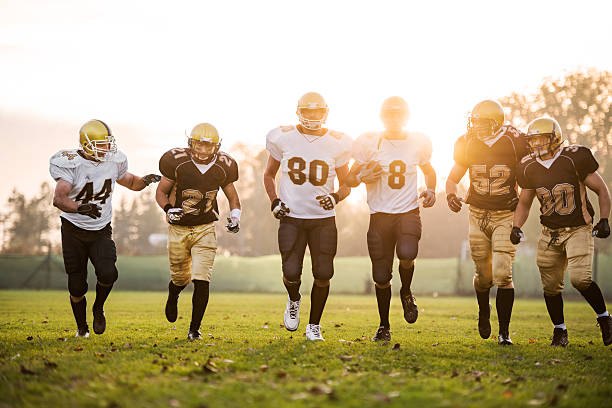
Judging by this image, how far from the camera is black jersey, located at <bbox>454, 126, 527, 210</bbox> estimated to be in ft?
24.6

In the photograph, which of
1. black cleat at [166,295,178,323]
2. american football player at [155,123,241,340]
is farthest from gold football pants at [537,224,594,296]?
black cleat at [166,295,178,323]

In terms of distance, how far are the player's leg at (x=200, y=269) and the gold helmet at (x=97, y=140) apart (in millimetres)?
1374

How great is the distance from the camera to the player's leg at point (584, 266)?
7086 mm

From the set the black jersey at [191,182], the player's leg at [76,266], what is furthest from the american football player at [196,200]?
the player's leg at [76,266]

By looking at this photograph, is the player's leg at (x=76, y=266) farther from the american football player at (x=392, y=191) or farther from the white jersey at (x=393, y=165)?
the white jersey at (x=393, y=165)

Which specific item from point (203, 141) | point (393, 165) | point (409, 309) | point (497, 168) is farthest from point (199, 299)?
point (497, 168)

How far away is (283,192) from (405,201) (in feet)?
4.54

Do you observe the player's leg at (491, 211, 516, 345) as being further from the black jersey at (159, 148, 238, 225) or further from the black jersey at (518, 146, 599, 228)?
the black jersey at (159, 148, 238, 225)

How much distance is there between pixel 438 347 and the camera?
7.12 metres

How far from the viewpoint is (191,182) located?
24.6 ft

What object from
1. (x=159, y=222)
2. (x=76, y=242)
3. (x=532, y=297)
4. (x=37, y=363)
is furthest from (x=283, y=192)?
(x=159, y=222)

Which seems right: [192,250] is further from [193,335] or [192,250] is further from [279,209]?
[279,209]

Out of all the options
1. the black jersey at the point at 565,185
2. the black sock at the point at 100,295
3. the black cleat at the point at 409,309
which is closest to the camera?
the black jersey at the point at 565,185

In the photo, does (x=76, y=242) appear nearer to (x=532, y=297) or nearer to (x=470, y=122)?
(x=470, y=122)
